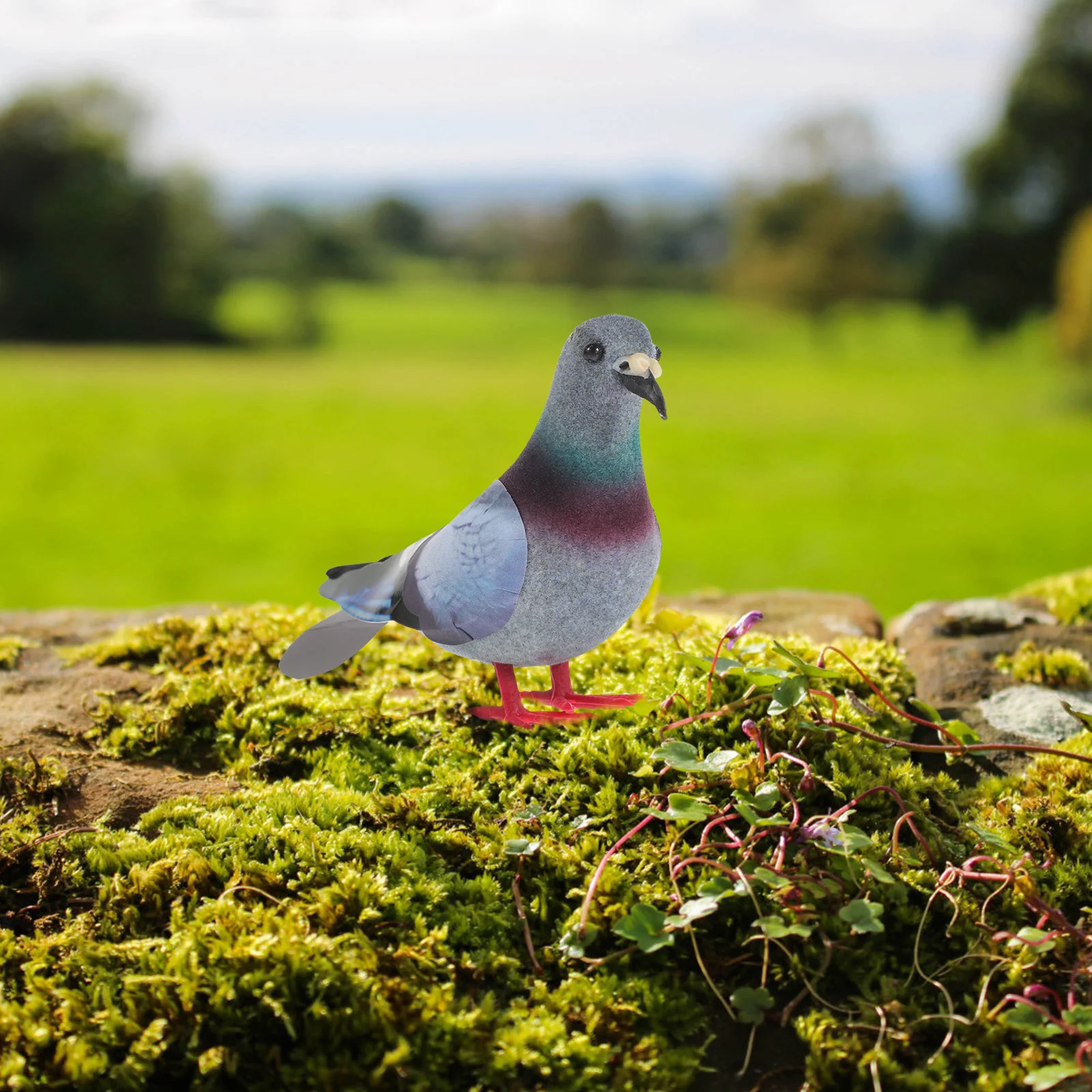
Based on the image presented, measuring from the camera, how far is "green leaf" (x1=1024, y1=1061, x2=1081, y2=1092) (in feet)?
7.06

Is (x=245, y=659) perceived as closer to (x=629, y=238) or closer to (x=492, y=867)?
(x=492, y=867)

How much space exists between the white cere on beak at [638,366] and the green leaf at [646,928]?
50.0 inches

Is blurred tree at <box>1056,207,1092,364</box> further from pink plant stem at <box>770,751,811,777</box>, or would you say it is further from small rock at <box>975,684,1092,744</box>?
pink plant stem at <box>770,751,811,777</box>

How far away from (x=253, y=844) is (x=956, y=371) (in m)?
30.3

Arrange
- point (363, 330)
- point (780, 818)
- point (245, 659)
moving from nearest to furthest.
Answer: point (780, 818) → point (245, 659) → point (363, 330)

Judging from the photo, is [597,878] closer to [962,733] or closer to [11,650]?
[962,733]

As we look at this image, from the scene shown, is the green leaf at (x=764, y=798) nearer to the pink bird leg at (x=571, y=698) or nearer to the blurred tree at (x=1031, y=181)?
the pink bird leg at (x=571, y=698)

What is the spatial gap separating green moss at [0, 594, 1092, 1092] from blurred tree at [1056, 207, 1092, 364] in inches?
690

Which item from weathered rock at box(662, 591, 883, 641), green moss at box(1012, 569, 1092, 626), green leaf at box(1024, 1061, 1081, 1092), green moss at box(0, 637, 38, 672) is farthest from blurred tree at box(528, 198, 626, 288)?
green leaf at box(1024, 1061, 1081, 1092)

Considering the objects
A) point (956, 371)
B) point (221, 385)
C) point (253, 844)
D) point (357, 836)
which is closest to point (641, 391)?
point (357, 836)

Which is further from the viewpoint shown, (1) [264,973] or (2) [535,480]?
(2) [535,480]

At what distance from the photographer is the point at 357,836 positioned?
9.14ft

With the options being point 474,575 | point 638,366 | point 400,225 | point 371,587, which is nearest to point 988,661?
point 638,366

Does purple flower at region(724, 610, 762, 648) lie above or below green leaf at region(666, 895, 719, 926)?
above
